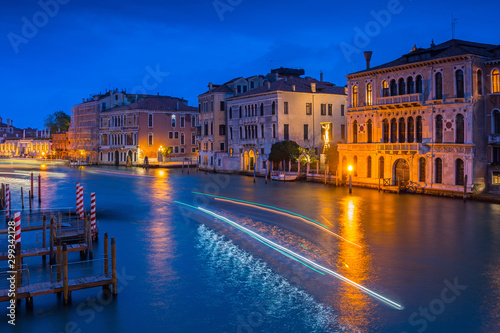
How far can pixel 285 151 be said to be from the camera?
50812mm

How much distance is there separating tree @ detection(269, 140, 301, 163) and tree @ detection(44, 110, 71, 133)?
8572cm

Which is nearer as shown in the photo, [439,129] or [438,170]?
[438,170]

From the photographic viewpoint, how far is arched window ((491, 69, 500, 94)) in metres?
32.2

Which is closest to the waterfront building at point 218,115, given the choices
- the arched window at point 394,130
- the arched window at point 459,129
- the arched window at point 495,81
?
the arched window at point 394,130

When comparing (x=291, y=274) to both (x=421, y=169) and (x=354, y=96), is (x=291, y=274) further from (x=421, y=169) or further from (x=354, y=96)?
Answer: (x=354, y=96)

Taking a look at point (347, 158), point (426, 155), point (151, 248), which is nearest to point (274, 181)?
point (347, 158)

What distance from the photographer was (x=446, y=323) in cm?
1084

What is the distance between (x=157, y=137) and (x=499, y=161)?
5628 cm

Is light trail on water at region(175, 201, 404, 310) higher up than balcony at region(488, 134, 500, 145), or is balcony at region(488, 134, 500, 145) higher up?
balcony at region(488, 134, 500, 145)

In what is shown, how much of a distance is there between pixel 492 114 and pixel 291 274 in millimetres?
24355

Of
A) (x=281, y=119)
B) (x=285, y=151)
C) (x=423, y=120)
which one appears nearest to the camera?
(x=423, y=120)

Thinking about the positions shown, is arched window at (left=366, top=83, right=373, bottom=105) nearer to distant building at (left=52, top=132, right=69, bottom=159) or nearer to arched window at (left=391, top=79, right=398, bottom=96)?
arched window at (left=391, top=79, right=398, bottom=96)

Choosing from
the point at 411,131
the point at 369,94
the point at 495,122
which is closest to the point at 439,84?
the point at 411,131

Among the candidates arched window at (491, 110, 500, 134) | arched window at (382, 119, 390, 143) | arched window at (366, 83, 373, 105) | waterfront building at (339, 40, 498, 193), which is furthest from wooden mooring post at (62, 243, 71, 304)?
arched window at (366, 83, 373, 105)
